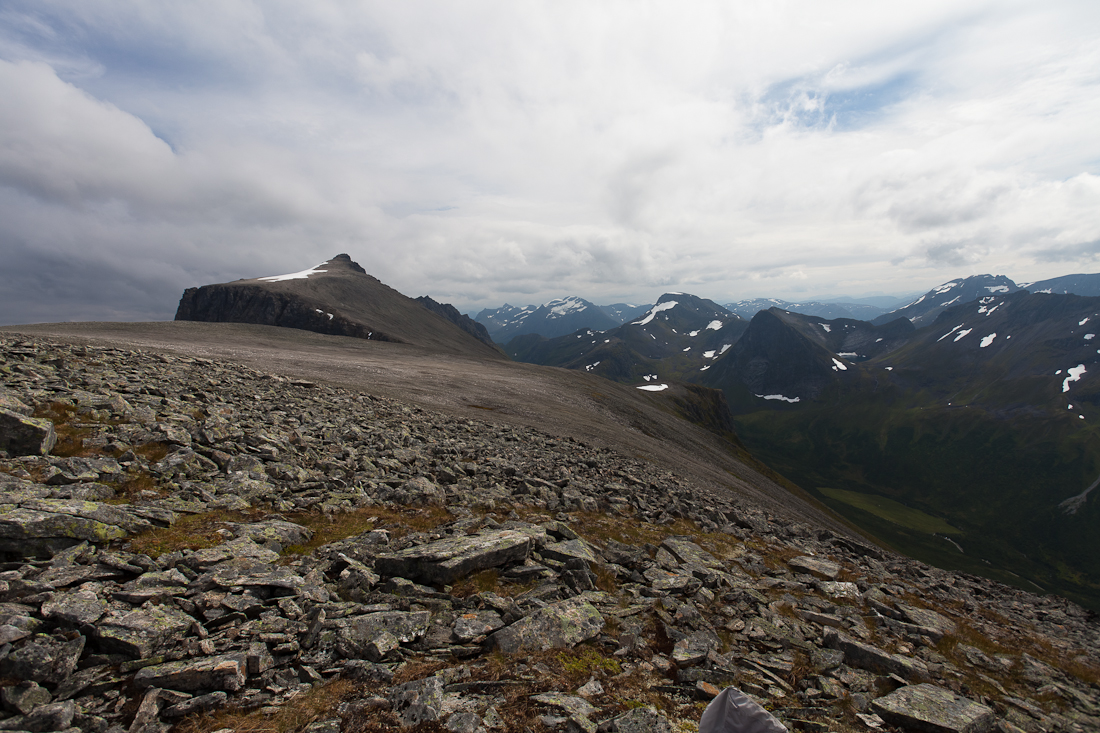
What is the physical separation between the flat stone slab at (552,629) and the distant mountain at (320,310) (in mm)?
125508

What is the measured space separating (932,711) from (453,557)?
13058mm

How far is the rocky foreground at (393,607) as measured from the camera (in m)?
7.88

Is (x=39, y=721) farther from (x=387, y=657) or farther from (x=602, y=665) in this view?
(x=602, y=665)

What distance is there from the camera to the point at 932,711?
10688mm

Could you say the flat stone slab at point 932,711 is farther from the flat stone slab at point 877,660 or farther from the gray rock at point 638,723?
the gray rock at point 638,723

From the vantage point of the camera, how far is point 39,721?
20.9 ft

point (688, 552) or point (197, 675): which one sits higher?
point (197, 675)

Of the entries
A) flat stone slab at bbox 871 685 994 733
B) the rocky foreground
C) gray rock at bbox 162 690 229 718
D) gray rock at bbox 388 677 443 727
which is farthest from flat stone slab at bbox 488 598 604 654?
flat stone slab at bbox 871 685 994 733

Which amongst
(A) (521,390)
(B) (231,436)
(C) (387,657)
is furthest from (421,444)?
(A) (521,390)

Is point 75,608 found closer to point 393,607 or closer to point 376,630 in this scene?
point 376,630

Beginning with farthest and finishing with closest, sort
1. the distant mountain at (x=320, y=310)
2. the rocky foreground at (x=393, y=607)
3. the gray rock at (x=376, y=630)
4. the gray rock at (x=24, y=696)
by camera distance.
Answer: the distant mountain at (x=320, y=310), the gray rock at (x=376, y=630), the rocky foreground at (x=393, y=607), the gray rock at (x=24, y=696)

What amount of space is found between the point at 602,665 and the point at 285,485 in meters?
14.1

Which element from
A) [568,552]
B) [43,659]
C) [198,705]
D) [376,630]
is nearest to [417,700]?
[376,630]

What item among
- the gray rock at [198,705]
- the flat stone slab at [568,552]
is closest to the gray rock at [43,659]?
the gray rock at [198,705]
